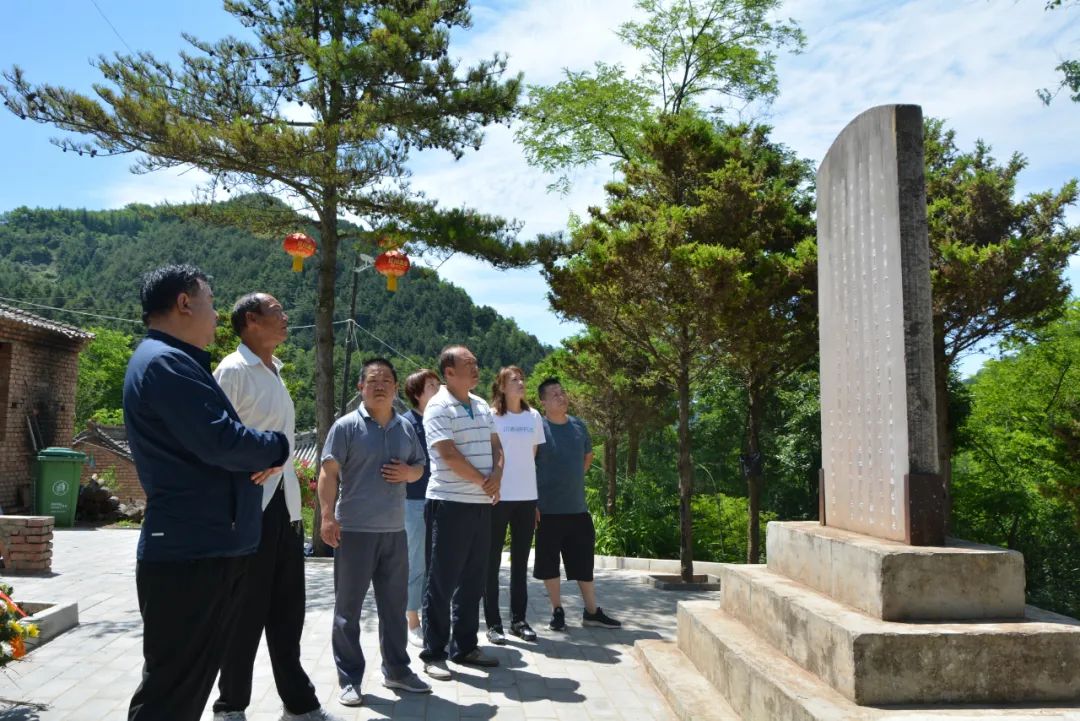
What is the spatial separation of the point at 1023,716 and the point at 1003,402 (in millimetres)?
23810

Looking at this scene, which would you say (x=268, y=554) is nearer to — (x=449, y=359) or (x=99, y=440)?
(x=449, y=359)

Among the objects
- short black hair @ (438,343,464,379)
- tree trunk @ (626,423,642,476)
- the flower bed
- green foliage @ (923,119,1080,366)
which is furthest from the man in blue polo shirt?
tree trunk @ (626,423,642,476)

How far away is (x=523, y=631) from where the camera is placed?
6.43 meters

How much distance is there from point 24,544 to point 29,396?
29.7ft

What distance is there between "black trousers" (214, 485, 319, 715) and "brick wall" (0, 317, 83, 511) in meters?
13.8

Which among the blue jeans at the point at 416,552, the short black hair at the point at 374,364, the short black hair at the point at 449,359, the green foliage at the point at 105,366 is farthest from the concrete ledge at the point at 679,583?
the green foliage at the point at 105,366

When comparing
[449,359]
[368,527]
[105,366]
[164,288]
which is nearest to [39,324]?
[449,359]

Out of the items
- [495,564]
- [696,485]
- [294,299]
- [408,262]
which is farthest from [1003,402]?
[294,299]

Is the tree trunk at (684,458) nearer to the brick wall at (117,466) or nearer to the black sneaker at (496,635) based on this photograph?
the black sneaker at (496,635)

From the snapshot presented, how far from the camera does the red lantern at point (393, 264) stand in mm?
11961

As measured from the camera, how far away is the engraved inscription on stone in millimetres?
4129

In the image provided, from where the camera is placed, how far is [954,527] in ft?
51.1

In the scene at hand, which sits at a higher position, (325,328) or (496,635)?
(325,328)

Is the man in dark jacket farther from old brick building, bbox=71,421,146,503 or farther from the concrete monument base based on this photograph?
old brick building, bbox=71,421,146,503
